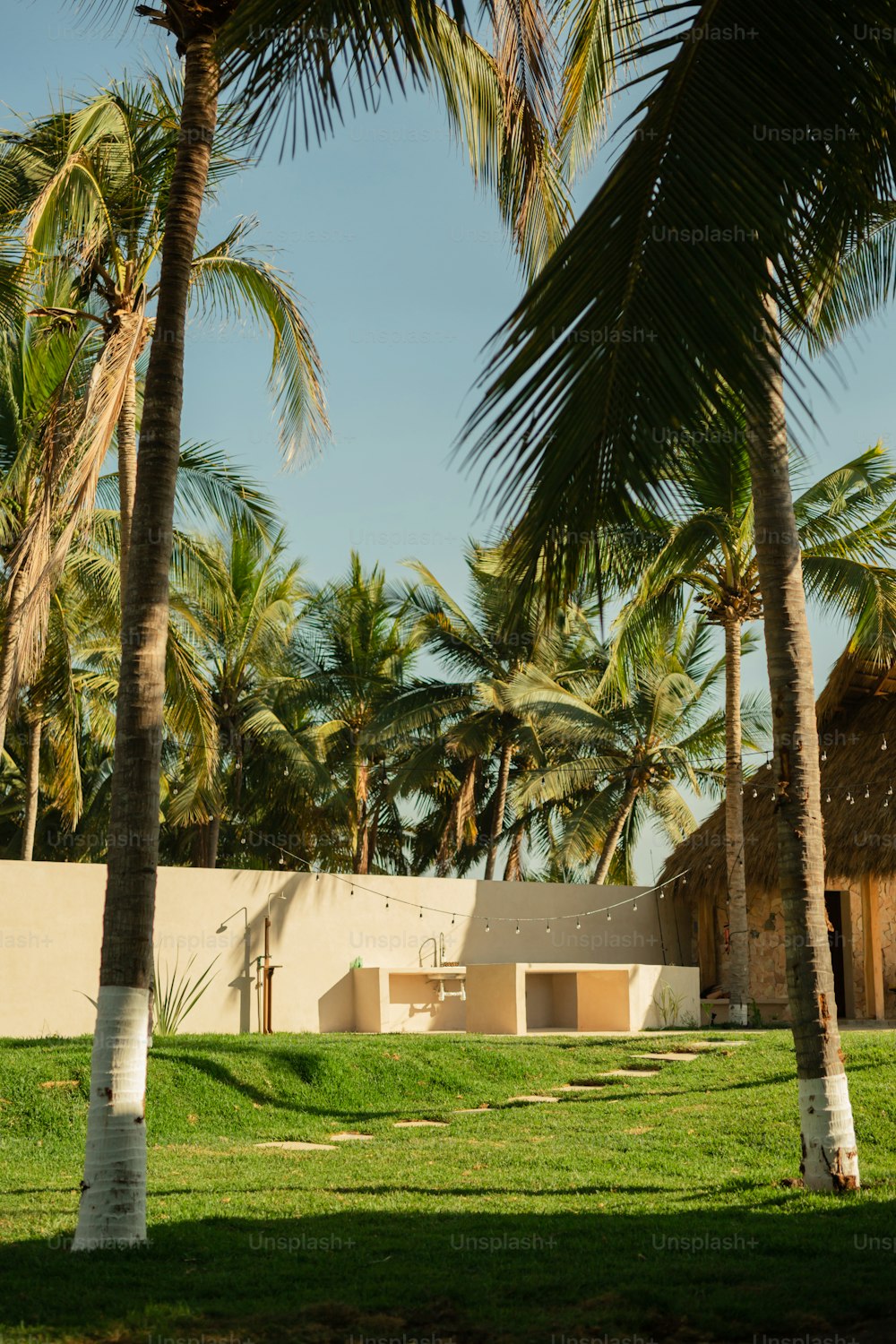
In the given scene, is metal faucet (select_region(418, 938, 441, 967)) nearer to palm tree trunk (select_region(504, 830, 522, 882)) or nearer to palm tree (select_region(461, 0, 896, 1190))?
palm tree trunk (select_region(504, 830, 522, 882))

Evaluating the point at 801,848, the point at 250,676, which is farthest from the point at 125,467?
the point at 250,676

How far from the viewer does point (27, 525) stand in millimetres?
8547

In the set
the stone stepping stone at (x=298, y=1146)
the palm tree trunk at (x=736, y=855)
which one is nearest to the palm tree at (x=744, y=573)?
the palm tree trunk at (x=736, y=855)

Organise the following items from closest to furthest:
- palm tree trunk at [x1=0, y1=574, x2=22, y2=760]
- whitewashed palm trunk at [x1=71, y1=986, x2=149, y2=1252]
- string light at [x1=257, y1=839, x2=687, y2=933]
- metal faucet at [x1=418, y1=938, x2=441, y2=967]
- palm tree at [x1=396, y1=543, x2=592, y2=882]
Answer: whitewashed palm trunk at [x1=71, y1=986, x2=149, y2=1252] < palm tree trunk at [x1=0, y1=574, x2=22, y2=760] < string light at [x1=257, y1=839, x2=687, y2=933] < metal faucet at [x1=418, y1=938, x2=441, y2=967] < palm tree at [x1=396, y1=543, x2=592, y2=882]

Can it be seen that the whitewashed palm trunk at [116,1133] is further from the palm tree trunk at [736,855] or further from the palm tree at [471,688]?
the palm tree at [471,688]

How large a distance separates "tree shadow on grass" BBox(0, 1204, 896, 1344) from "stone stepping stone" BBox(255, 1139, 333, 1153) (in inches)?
98.0

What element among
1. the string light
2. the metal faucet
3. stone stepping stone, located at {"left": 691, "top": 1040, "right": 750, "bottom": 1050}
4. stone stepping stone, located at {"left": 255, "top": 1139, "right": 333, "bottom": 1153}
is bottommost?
stone stepping stone, located at {"left": 255, "top": 1139, "right": 333, "bottom": 1153}

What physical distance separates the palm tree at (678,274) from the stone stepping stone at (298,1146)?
21.8 feet

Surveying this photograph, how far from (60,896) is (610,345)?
36.0ft

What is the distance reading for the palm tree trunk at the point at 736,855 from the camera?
16.3 meters

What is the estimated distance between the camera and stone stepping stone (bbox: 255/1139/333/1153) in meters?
9.00

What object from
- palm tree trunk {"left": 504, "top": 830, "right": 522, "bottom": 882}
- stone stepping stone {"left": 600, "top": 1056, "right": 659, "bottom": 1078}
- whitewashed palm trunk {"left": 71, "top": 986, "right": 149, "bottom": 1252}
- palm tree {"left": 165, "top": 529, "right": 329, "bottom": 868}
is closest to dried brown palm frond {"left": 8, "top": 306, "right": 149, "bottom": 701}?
whitewashed palm trunk {"left": 71, "top": 986, "right": 149, "bottom": 1252}

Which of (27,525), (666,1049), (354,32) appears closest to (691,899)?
(666,1049)

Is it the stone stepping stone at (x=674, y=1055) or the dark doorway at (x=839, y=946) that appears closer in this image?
the stone stepping stone at (x=674, y=1055)
